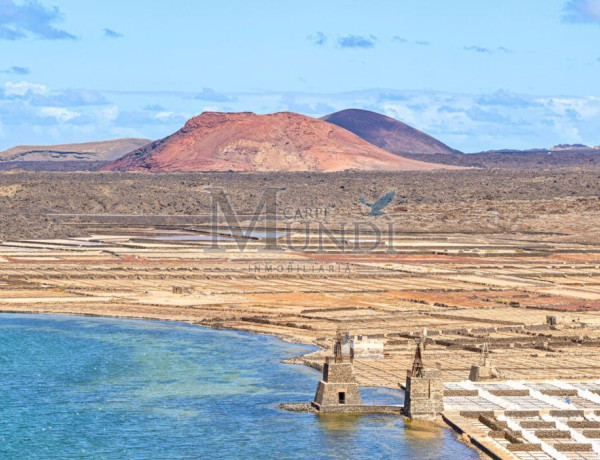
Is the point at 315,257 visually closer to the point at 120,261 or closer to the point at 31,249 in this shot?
the point at 120,261

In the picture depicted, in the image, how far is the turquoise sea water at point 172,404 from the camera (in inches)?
1986

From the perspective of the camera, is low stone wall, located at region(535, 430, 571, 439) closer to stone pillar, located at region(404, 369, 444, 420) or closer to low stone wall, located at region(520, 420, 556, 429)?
low stone wall, located at region(520, 420, 556, 429)

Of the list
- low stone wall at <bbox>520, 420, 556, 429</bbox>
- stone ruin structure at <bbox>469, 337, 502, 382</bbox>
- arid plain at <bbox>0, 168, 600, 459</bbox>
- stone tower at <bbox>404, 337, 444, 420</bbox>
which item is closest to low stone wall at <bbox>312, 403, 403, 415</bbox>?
stone tower at <bbox>404, 337, 444, 420</bbox>

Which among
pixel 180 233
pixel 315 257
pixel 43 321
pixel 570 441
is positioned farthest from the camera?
pixel 180 233

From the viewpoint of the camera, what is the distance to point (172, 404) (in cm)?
5903

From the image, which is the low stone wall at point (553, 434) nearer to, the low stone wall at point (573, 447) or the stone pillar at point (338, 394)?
the low stone wall at point (573, 447)

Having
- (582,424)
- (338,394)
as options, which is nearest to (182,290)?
(338,394)

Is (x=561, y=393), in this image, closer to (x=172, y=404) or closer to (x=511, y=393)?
(x=511, y=393)

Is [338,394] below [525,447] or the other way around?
the other way around

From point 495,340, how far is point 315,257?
74181 millimetres

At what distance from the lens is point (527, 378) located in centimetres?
6469

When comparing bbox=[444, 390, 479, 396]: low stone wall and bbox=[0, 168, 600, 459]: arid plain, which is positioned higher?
bbox=[0, 168, 600, 459]: arid plain

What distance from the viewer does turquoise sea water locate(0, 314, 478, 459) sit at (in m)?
50.4

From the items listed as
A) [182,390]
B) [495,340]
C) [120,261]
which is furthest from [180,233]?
[182,390]
